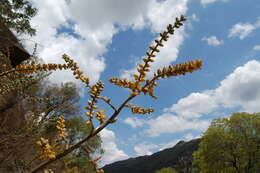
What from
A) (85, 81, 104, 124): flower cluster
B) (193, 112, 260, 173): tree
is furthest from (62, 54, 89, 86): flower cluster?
(193, 112, 260, 173): tree

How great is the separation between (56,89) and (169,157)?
422 ft

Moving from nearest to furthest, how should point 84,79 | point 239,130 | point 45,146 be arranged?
point 45,146 → point 84,79 → point 239,130

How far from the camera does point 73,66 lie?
6.11 feet

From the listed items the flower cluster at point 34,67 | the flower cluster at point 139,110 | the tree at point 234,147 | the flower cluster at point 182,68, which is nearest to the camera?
the flower cluster at point 182,68

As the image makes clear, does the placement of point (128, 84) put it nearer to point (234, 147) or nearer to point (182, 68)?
point (182, 68)

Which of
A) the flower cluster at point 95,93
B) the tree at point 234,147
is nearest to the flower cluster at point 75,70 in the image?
the flower cluster at point 95,93

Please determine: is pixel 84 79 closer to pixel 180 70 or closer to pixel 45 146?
pixel 45 146

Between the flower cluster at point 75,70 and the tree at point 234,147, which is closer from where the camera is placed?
the flower cluster at point 75,70

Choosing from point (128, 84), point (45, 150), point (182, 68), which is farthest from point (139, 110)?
point (45, 150)

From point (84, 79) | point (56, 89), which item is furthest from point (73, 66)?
point (56, 89)

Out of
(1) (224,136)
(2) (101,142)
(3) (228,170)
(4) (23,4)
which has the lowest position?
(3) (228,170)

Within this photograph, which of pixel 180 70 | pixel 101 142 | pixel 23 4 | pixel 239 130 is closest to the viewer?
pixel 180 70

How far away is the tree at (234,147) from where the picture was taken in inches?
1002

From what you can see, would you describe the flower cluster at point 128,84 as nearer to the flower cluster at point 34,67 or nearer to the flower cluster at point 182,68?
the flower cluster at point 182,68
